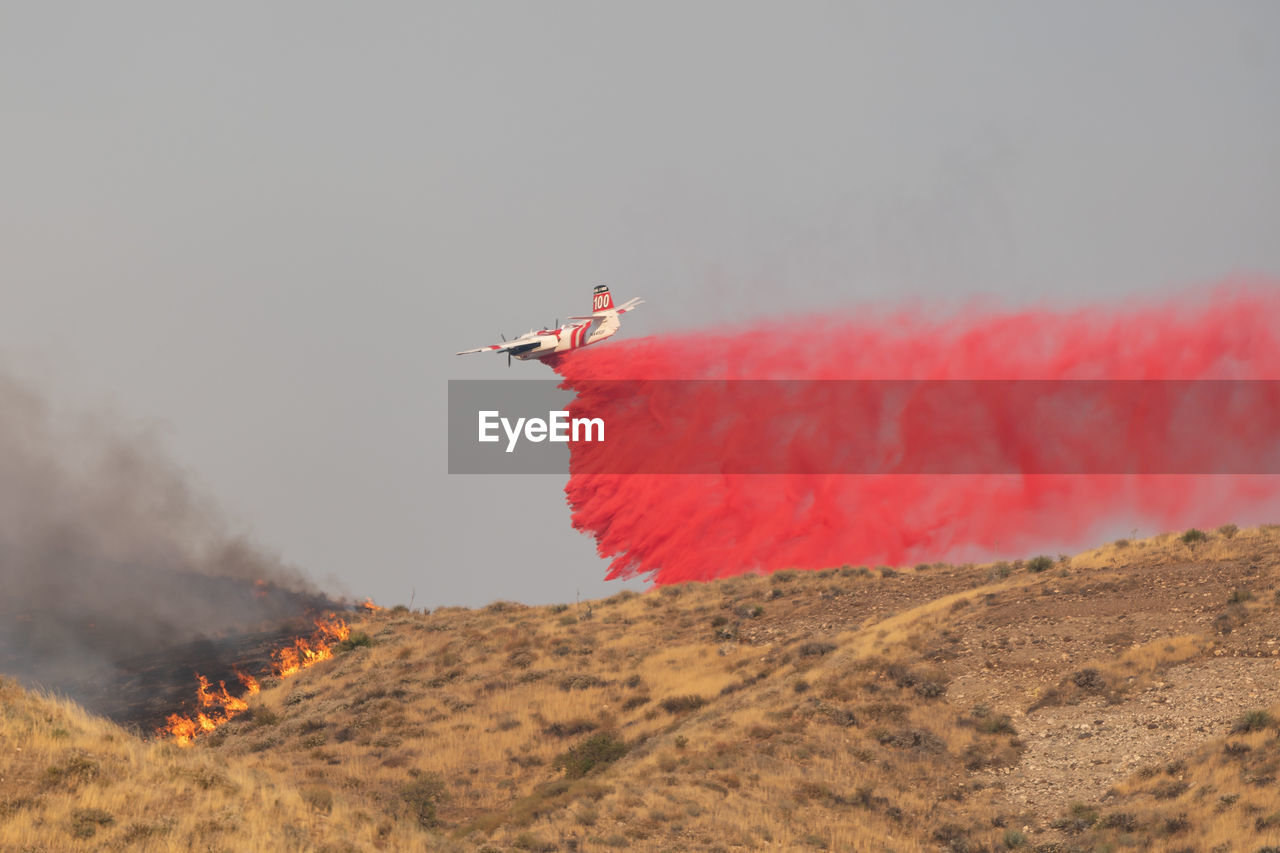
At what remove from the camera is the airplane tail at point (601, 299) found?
74.1 m

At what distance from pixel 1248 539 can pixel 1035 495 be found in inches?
1047

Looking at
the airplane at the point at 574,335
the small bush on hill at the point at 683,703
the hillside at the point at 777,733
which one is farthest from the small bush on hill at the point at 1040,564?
the airplane at the point at 574,335

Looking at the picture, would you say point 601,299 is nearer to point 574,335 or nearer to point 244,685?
point 574,335

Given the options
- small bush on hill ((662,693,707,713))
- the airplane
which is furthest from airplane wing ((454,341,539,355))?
small bush on hill ((662,693,707,713))

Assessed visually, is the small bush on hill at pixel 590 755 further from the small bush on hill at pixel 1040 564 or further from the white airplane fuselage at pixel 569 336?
the white airplane fuselage at pixel 569 336

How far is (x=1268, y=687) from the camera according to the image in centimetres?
3127

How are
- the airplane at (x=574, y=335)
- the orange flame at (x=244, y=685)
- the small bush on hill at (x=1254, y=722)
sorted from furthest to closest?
the airplane at (x=574, y=335) < the orange flame at (x=244, y=685) < the small bush on hill at (x=1254, y=722)

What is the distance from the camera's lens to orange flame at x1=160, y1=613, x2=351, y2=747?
47.4 meters

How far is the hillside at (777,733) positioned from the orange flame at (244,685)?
165 centimetres

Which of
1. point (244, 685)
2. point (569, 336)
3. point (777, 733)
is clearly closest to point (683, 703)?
point (777, 733)

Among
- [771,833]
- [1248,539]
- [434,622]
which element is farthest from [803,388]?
[771,833]

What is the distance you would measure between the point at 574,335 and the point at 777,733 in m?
38.2

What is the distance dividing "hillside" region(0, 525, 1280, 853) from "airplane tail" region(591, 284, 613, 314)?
26.1 m

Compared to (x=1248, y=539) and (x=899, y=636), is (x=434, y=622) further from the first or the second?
(x=1248, y=539)
